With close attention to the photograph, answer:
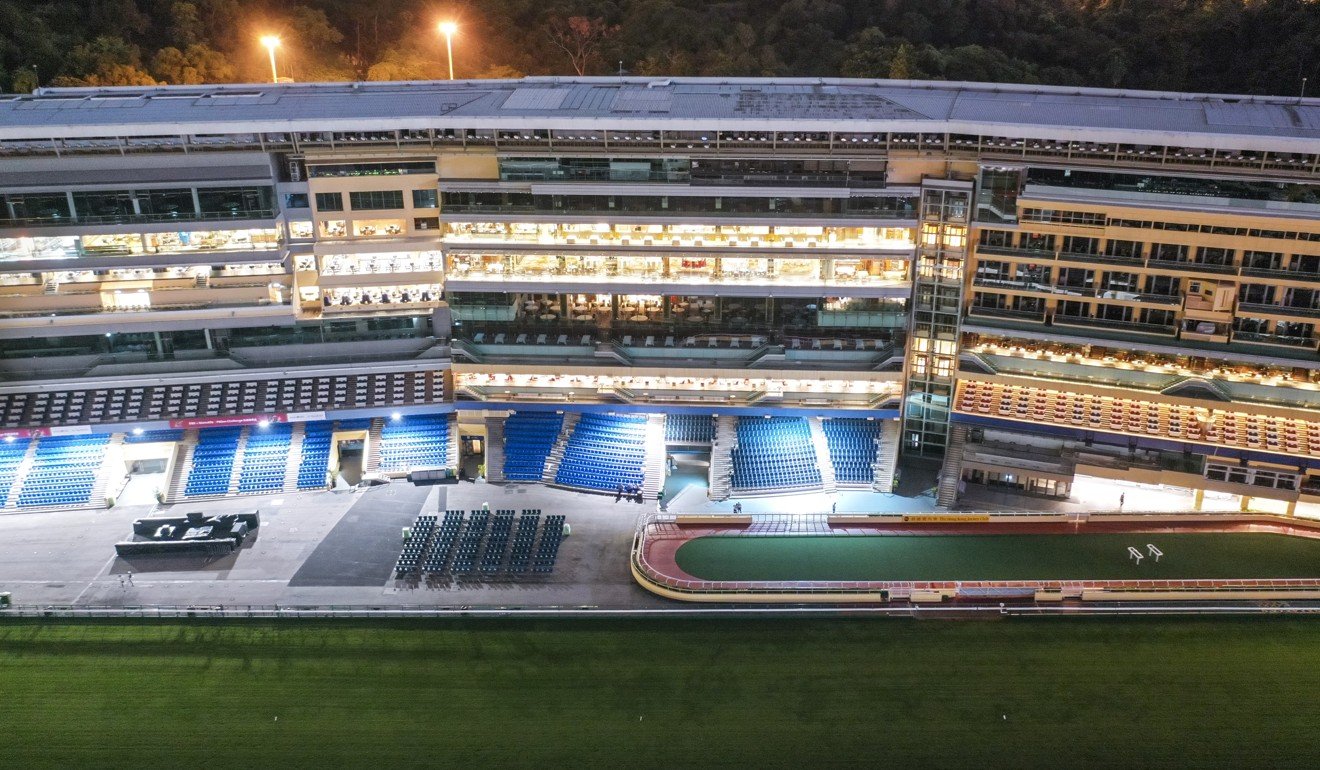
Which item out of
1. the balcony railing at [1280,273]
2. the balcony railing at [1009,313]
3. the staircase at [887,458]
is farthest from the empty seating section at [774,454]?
the balcony railing at [1280,273]

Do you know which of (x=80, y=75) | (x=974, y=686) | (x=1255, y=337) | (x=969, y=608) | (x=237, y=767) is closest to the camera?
(x=237, y=767)

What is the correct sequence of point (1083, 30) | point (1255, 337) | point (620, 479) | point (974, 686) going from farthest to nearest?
point (1083, 30), point (620, 479), point (1255, 337), point (974, 686)

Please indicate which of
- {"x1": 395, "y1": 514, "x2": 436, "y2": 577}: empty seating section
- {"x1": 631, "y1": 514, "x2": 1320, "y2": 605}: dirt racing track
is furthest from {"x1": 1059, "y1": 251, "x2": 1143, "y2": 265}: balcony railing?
{"x1": 395, "y1": 514, "x2": 436, "y2": 577}: empty seating section

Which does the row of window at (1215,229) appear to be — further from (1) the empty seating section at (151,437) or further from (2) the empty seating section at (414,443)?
(1) the empty seating section at (151,437)

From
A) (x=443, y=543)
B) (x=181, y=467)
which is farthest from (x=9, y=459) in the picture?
(x=443, y=543)

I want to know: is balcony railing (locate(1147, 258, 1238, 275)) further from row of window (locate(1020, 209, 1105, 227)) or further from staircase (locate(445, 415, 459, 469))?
staircase (locate(445, 415, 459, 469))

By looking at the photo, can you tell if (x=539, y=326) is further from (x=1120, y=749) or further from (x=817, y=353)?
(x=1120, y=749)

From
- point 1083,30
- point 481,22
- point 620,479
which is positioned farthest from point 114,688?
point 1083,30
